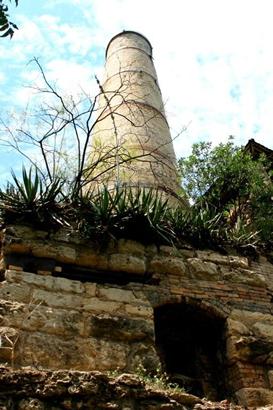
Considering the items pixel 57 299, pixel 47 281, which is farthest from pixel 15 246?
pixel 57 299

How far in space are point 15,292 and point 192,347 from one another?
86.9 inches

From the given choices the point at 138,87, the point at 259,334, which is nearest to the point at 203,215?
the point at 259,334

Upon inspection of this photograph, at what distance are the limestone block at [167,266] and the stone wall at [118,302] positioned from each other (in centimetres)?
1

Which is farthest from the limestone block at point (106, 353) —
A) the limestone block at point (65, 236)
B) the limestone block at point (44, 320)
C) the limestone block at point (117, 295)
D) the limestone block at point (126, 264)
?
the limestone block at point (65, 236)

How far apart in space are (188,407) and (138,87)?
344 inches

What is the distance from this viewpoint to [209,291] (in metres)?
6.00

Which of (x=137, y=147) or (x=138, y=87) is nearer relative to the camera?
(x=137, y=147)

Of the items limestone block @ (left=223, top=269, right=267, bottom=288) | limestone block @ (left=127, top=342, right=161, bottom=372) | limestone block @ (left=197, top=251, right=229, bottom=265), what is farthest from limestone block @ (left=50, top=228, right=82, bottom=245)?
limestone block @ (left=223, top=269, right=267, bottom=288)

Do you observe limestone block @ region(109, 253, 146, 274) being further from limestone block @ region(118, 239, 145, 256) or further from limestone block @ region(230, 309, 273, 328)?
limestone block @ region(230, 309, 273, 328)

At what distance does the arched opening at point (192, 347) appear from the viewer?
18.2 ft

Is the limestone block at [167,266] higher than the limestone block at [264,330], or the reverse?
the limestone block at [167,266]

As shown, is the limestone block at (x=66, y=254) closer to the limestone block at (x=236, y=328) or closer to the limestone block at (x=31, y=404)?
the limestone block at (x=236, y=328)

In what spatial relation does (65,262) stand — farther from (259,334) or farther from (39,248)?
(259,334)

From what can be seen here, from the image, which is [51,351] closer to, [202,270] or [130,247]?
[130,247]
